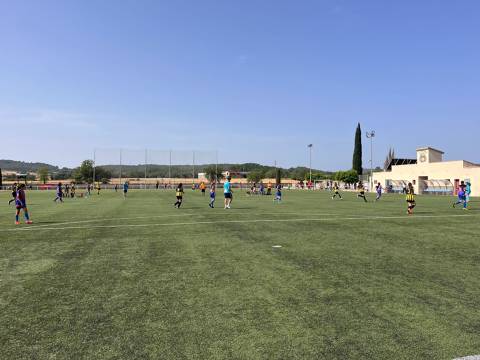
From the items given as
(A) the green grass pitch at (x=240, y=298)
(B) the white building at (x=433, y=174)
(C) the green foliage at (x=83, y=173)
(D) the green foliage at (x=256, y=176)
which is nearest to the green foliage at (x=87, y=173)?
(C) the green foliage at (x=83, y=173)

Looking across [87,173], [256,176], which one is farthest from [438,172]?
[256,176]

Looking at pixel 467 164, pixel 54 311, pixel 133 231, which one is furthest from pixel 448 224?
pixel 467 164

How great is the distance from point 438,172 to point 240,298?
55746 millimetres

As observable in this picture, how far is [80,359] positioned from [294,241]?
8.09 metres

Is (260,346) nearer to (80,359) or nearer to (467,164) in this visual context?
(80,359)

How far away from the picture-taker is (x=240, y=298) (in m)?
5.94

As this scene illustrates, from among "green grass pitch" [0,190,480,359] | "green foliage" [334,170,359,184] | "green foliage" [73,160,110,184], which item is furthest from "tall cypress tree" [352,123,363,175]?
"green grass pitch" [0,190,480,359]

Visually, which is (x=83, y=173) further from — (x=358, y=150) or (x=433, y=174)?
(x=433, y=174)

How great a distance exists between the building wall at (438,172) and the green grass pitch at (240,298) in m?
43.3

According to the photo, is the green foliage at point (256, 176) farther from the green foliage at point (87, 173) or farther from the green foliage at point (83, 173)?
the green foliage at point (83, 173)

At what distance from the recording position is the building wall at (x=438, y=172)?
4825 cm

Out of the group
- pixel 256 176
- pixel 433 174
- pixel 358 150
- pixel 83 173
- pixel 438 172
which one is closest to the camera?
pixel 438 172

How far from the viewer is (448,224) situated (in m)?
15.7

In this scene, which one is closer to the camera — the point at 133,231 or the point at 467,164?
the point at 133,231
